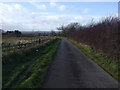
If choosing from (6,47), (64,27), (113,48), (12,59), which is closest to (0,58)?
(12,59)

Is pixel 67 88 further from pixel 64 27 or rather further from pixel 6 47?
pixel 64 27

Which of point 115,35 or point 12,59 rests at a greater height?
point 115,35

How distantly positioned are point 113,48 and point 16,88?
10.5m

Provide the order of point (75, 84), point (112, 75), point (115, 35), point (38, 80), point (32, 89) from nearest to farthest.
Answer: point (32, 89) < point (75, 84) < point (38, 80) < point (112, 75) < point (115, 35)

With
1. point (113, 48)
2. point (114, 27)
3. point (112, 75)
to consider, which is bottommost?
point (112, 75)

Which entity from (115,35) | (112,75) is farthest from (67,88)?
(115,35)

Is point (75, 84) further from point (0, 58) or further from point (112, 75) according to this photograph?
point (0, 58)

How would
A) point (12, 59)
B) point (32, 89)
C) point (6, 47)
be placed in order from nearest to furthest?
point (32, 89), point (12, 59), point (6, 47)

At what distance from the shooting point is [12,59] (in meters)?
20.8

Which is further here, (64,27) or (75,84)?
(64,27)

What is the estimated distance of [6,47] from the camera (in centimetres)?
2409

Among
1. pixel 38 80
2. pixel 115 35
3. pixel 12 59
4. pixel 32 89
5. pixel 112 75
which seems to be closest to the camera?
pixel 32 89

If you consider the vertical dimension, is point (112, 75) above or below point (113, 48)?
below

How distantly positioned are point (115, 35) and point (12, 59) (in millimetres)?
8019
